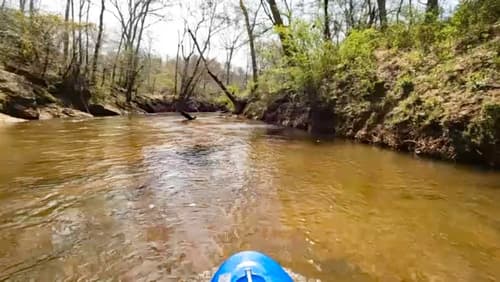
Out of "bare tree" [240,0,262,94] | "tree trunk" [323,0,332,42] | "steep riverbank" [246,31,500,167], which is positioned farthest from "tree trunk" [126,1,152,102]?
"steep riverbank" [246,31,500,167]

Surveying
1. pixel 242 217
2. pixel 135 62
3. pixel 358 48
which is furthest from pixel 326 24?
pixel 135 62

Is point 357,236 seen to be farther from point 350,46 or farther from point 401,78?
point 350,46

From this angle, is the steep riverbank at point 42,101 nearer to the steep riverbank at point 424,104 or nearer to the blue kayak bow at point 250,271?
the steep riverbank at point 424,104

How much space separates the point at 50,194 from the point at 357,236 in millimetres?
3509

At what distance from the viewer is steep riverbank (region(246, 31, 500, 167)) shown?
612 centimetres

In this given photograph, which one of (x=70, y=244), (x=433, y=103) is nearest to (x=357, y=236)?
(x=70, y=244)

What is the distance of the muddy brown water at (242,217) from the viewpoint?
2514mm

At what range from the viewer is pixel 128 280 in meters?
2.28

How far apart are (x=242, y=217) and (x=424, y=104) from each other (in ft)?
19.0

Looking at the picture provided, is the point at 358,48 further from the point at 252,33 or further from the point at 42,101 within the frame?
the point at 42,101

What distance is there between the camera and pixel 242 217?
3570mm

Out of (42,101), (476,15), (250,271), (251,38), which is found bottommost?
(250,271)

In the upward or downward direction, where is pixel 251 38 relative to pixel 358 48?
upward

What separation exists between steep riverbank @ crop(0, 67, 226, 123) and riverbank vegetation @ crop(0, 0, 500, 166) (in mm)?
83
